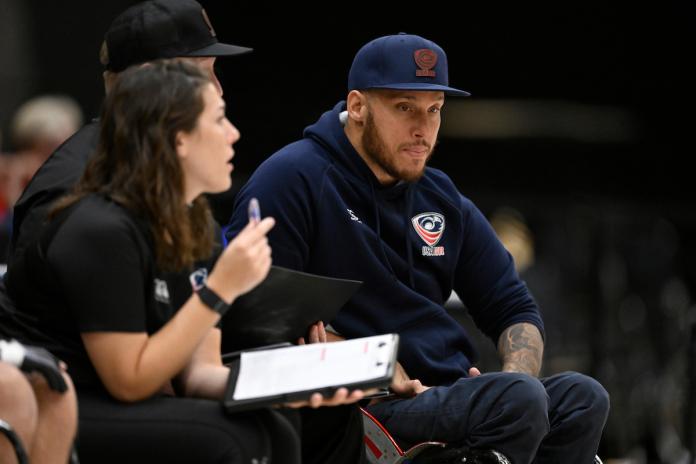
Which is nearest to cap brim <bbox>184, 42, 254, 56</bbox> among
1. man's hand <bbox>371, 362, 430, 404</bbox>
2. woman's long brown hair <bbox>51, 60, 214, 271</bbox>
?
woman's long brown hair <bbox>51, 60, 214, 271</bbox>

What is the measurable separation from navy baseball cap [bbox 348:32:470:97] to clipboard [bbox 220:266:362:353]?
79cm

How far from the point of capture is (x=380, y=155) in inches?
165

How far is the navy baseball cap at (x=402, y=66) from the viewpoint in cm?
414

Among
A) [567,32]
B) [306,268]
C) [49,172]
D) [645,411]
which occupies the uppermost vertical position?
[49,172]

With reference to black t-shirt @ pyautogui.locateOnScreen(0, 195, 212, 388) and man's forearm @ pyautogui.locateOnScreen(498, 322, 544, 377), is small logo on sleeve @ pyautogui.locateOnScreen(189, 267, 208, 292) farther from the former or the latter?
man's forearm @ pyautogui.locateOnScreen(498, 322, 544, 377)

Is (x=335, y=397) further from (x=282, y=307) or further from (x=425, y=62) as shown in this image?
(x=425, y=62)

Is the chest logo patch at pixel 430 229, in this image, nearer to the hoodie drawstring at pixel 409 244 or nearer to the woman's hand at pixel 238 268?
the hoodie drawstring at pixel 409 244

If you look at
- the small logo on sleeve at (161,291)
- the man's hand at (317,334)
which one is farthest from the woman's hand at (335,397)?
the man's hand at (317,334)

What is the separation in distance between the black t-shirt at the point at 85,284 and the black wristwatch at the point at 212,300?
0.47 ft

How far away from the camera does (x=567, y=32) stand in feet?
34.0

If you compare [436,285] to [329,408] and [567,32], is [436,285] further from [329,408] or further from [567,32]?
[567,32]

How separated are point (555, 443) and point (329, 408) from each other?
0.73 metres

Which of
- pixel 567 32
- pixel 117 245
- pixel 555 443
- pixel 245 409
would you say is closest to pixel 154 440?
pixel 245 409

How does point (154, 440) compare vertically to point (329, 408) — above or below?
above
